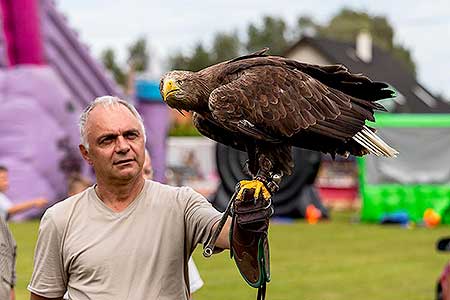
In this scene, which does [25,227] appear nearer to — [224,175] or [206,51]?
[224,175]

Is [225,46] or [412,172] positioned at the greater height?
[412,172]

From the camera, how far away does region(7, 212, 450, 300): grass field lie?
1047cm

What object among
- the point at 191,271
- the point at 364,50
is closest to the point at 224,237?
the point at 191,271

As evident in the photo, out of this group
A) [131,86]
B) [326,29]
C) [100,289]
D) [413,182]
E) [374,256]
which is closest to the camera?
[100,289]

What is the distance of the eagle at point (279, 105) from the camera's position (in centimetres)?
331

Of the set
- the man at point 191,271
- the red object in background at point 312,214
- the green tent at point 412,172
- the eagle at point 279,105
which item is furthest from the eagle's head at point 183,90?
the red object in background at point 312,214

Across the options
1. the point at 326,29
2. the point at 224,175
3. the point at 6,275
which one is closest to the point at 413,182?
the point at 224,175

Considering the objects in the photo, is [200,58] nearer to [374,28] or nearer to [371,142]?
[374,28]

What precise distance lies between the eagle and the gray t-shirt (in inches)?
17.3

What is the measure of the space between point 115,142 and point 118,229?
13.1 inches

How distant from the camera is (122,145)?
3.63 m

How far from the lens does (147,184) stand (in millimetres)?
3828

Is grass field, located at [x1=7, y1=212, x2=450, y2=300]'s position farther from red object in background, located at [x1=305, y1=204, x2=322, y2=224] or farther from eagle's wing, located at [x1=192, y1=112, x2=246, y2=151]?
eagle's wing, located at [x1=192, y1=112, x2=246, y2=151]

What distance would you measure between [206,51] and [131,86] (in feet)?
208
